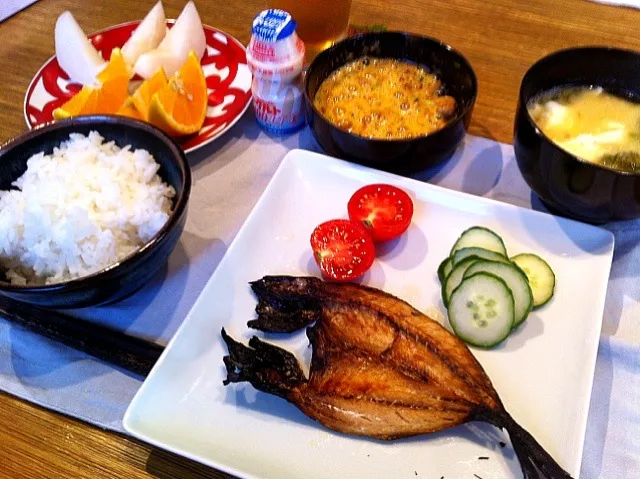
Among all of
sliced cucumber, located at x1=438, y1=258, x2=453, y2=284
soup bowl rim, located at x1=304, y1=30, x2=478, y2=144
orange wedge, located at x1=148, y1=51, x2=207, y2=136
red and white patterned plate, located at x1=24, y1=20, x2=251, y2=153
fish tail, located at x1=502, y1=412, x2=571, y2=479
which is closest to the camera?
fish tail, located at x1=502, y1=412, x2=571, y2=479

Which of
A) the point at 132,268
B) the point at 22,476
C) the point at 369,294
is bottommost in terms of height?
the point at 22,476

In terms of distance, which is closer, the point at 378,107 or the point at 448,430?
the point at 448,430

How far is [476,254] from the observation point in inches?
50.8

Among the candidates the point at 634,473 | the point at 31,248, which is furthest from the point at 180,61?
the point at 634,473

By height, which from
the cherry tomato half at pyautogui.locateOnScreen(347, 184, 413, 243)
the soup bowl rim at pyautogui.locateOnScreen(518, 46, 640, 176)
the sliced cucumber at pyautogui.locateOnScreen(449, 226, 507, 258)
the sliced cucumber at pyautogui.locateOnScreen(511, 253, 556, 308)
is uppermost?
the soup bowl rim at pyautogui.locateOnScreen(518, 46, 640, 176)

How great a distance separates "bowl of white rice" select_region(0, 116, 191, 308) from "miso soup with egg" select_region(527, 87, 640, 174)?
3.19 ft

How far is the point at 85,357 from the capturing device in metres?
1.24

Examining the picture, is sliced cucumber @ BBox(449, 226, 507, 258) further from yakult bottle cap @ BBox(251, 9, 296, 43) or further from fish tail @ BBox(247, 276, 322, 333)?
yakult bottle cap @ BBox(251, 9, 296, 43)

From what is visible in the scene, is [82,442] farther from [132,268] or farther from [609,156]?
[609,156]

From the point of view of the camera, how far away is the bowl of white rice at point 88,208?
1.16 metres

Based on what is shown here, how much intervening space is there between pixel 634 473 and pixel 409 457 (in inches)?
17.3

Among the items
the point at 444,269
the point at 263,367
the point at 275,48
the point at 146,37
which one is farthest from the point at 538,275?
the point at 146,37

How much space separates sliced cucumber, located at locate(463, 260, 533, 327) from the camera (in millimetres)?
1203

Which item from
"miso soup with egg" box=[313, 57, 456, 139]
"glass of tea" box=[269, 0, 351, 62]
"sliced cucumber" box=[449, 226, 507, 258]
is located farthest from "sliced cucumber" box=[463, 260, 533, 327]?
"glass of tea" box=[269, 0, 351, 62]
